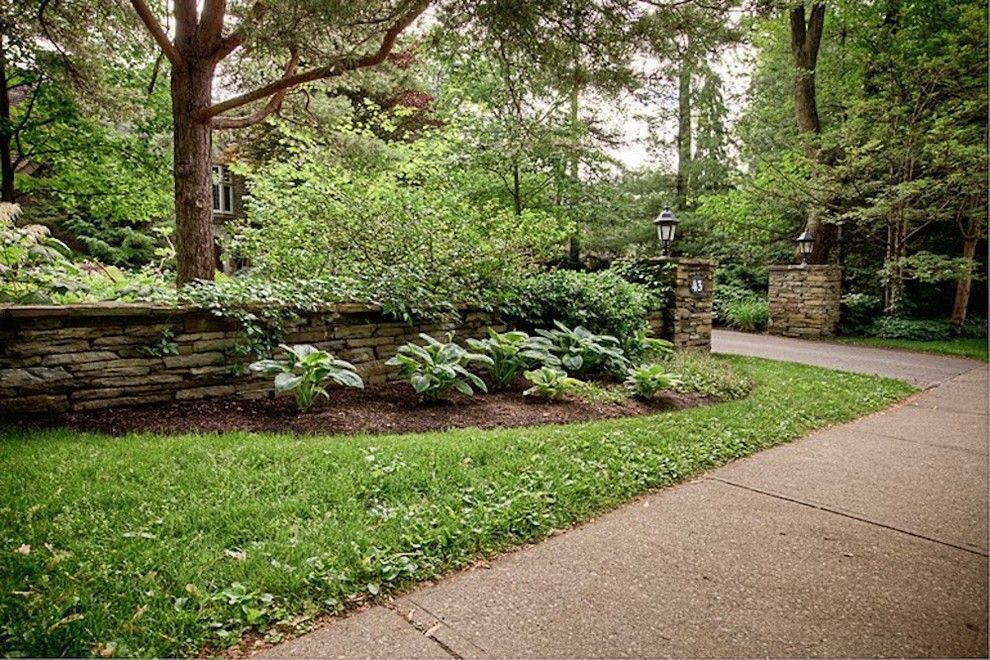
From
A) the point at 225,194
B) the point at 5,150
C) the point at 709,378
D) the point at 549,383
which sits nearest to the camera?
the point at 549,383

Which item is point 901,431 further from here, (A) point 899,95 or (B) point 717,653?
(A) point 899,95

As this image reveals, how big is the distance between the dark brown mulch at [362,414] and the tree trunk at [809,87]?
30.9 feet

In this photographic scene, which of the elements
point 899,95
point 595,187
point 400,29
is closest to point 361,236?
point 400,29

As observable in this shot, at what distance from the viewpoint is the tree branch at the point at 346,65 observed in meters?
4.22

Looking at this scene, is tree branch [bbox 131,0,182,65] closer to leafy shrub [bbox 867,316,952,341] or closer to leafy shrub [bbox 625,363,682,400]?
leafy shrub [bbox 625,363,682,400]

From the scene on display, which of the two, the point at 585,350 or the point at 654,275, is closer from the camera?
the point at 585,350

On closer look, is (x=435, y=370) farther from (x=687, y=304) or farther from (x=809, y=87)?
(x=809, y=87)

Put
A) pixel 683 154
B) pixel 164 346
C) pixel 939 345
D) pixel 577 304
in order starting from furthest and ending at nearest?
pixel 683 154 < pixel 939 345 < pixel 577 304 < pixel 164 346

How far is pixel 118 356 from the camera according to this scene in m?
3.65

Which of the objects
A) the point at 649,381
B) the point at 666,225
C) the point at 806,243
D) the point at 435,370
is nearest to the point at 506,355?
the point at 435,370

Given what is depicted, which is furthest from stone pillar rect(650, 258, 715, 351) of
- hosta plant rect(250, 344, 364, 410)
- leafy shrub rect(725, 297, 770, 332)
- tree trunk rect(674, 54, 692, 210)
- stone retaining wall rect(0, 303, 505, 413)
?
tree trunk rect(674, 54, 692, 210)

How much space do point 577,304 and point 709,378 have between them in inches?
64.7

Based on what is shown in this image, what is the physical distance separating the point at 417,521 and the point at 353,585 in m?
0.45

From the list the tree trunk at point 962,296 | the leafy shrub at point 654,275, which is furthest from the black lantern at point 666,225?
the tree trunk at point 962,296
